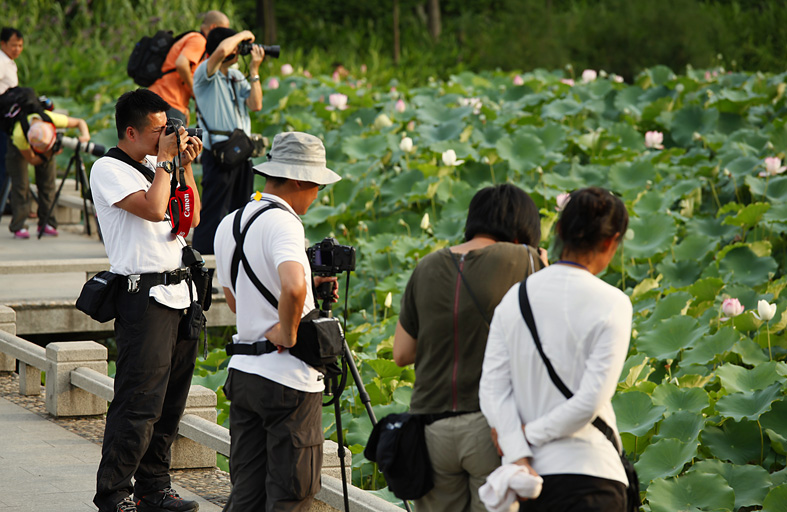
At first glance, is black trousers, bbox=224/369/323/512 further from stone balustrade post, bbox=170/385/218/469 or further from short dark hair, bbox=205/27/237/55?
short dark hair, bbox=205/27/237/55

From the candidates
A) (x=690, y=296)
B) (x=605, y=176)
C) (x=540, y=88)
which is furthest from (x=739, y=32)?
(x=690, y=296)

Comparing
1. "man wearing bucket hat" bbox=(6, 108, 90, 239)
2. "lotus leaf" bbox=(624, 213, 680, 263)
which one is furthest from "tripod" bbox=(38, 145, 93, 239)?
"lotus leaf" bbox=(624, 213, 680, 263)

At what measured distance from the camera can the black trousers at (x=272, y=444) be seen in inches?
114

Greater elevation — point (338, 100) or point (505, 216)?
point (505, 216)

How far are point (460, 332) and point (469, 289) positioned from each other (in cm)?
12

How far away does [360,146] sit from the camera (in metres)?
9.76

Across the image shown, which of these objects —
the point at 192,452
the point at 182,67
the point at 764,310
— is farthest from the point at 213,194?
the point at 764,310

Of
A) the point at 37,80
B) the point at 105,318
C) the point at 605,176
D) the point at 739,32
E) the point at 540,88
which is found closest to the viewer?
the point at 105,318

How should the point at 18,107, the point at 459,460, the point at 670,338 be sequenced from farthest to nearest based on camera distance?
1. the point at 18,107
2. the point at 670,338
3. the point at 459,460

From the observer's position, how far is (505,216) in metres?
2.61

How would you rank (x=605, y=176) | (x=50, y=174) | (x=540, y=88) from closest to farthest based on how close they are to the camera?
(x=50, y=174) → (x=605, y=176) → (x=540, y=88)

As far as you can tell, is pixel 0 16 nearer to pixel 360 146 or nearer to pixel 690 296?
pixel 360 146

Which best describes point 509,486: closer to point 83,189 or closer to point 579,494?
point 579,494

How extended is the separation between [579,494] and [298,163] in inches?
53.2
